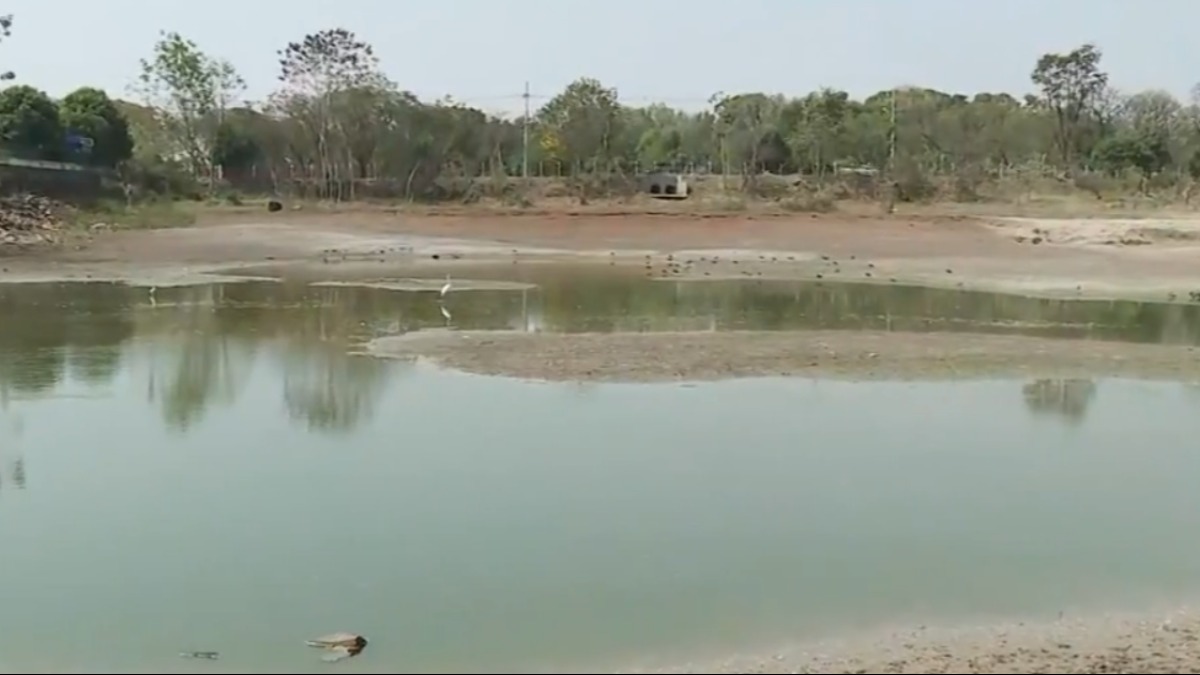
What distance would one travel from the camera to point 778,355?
54.0 feet

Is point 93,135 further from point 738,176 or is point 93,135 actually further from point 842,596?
point 842,596

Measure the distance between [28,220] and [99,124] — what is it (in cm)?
1556

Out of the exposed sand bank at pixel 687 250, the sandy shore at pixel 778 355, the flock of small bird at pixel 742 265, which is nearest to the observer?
the sandy shore at pixel 778 355

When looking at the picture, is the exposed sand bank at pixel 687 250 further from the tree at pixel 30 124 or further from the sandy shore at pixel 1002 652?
the sandy shore at pixel 1002 652

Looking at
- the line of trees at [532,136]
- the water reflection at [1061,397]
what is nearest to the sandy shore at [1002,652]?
the water reflection at [1061,397]

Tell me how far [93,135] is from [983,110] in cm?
3615

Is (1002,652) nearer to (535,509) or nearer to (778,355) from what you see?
(535,509)

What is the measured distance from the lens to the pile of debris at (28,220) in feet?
110

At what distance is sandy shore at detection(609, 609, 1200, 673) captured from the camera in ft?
20.4

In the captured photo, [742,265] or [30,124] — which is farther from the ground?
[30,124]

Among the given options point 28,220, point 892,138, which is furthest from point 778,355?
point 892,138

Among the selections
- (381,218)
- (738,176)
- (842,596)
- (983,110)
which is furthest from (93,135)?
(842,596)

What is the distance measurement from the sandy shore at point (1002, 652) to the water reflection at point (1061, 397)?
6311 millimetres

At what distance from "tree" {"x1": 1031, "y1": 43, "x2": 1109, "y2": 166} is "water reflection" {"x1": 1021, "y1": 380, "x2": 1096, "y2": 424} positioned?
46.1 m
